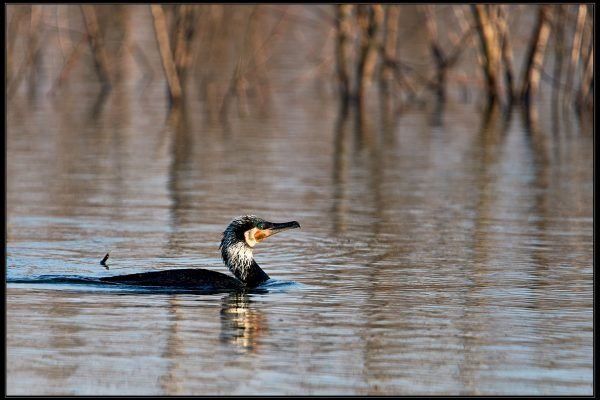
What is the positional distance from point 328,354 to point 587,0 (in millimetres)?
15964

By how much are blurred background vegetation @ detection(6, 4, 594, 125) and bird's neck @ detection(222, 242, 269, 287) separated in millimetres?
14031

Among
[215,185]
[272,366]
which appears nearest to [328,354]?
[272,366]

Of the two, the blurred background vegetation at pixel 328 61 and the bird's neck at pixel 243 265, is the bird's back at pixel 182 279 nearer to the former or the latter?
the bird's neck at pixel 243 265

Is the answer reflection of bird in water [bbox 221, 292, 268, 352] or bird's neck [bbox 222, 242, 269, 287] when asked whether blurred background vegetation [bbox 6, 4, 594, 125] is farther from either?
reflection of bird in water [bbox 221, 292, 268, 352]

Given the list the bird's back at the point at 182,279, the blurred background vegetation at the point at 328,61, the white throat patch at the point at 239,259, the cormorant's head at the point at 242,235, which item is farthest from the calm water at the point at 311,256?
the blurred background vegetation at the point at 328,61

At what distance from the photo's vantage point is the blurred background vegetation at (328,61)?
973 inches

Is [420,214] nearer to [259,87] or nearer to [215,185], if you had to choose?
[215,185]

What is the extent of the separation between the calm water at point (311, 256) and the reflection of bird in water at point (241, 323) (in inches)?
0.8

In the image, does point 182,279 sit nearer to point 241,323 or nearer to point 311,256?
point 241,323

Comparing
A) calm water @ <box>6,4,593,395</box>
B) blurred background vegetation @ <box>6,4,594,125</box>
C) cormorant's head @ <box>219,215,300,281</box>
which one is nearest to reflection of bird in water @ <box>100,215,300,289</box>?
cormorant's head @ <box>219,215,300,281</box>

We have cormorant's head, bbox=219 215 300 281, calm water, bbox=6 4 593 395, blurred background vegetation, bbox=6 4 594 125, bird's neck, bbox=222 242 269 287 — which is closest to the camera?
calm water, bbox=6 4 593 395

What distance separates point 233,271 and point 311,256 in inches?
55.2

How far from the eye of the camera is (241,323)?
824cm

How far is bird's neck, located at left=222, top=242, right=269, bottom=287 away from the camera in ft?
32.0
